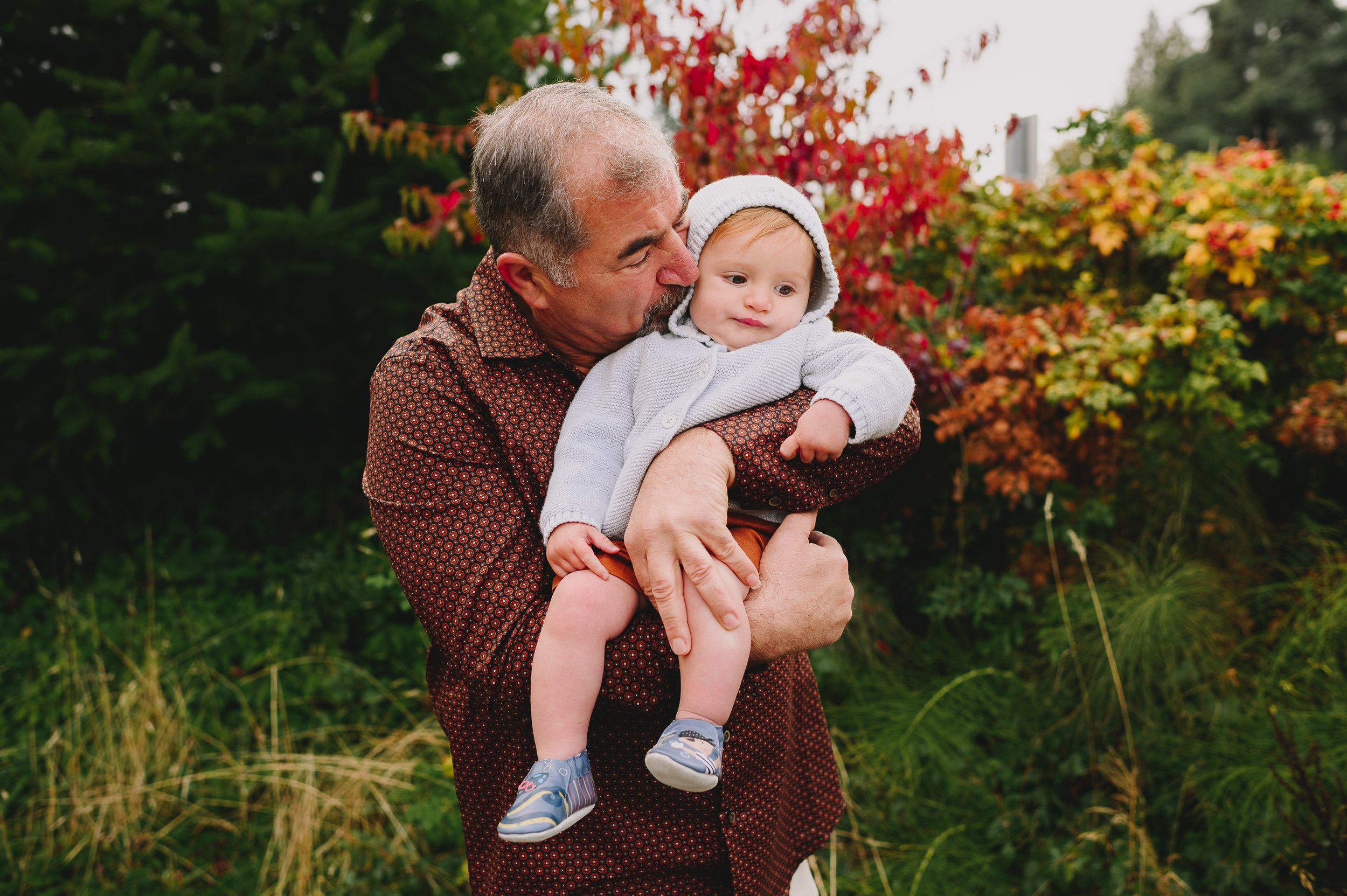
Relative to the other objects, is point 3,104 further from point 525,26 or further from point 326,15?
point 525,26

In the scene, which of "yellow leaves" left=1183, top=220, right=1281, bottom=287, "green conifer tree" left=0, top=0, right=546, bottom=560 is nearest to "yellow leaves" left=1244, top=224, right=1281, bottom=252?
"yellow leaves" left=1183, top=220, right=1281, bottom=287

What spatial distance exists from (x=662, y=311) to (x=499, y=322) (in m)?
0.32

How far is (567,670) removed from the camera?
1302 mm

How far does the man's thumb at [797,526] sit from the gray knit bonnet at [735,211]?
1.20ft

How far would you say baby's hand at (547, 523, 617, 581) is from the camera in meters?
1.35

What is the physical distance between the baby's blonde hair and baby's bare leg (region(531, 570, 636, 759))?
73 cm

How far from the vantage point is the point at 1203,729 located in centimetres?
318

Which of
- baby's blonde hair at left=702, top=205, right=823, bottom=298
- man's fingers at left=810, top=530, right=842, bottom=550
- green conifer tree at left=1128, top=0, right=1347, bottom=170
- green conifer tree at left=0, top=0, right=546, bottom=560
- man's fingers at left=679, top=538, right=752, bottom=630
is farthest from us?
green conifer tree at left=1128, top=0, right=1347, bottom=170

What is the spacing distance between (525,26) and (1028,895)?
418cm

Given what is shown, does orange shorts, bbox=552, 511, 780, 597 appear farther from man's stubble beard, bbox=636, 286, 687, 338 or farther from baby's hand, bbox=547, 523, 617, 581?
man's stubble beard, bbox=636, 286, 687, 338

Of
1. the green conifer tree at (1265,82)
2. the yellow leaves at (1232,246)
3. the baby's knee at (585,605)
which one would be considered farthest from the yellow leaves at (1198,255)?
the green conifer tree at (1265,82)

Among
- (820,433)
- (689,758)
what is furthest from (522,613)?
(820,433)

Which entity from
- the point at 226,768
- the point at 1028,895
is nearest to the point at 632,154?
the point at 1028,895

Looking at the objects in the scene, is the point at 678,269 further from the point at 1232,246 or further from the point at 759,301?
the point at 1232,246
